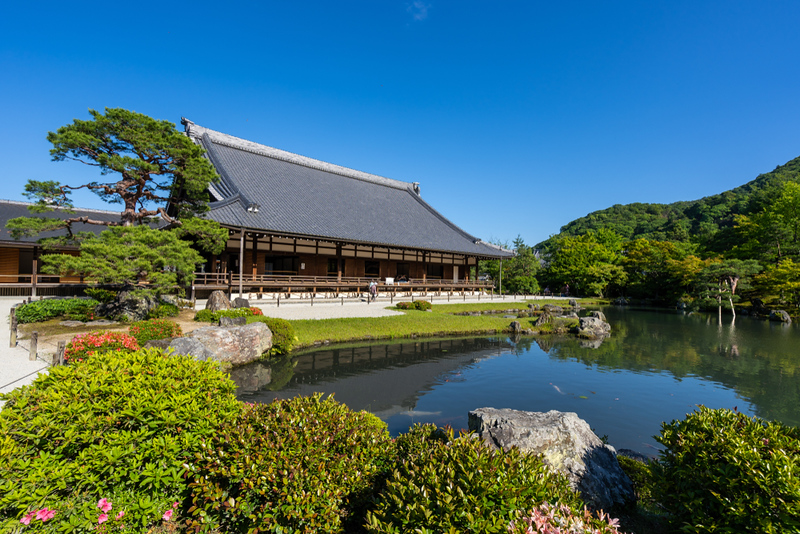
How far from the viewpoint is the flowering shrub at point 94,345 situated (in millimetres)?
7266

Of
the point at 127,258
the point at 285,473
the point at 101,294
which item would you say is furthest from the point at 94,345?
the point at 101,294

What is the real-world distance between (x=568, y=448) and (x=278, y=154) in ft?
111

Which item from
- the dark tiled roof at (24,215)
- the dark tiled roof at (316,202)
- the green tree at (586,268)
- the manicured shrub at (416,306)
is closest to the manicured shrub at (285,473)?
the dark tiled roof at (316,202)

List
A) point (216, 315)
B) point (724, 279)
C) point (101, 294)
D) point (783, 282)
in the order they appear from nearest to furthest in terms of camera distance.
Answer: point (216, 315) → point (101, 294) → point (783, 282) → point (724, 279)

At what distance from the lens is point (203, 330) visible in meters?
10.7

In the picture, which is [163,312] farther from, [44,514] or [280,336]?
[44,514]

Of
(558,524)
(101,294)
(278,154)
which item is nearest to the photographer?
(558,524)

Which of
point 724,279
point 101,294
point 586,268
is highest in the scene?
point 586,268

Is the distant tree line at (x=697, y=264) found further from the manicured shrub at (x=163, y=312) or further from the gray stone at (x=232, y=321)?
the manicured shrub at (x=163, y=312)

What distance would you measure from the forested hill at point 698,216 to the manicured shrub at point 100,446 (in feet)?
177

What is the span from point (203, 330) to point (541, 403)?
31.2 feet

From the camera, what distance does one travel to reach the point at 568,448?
168 inches

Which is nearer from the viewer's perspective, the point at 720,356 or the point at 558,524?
the point at 558,524

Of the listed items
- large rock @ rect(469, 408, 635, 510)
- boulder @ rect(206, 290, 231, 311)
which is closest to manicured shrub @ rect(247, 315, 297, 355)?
boulder @ rect(206, 290, 231, 311)
